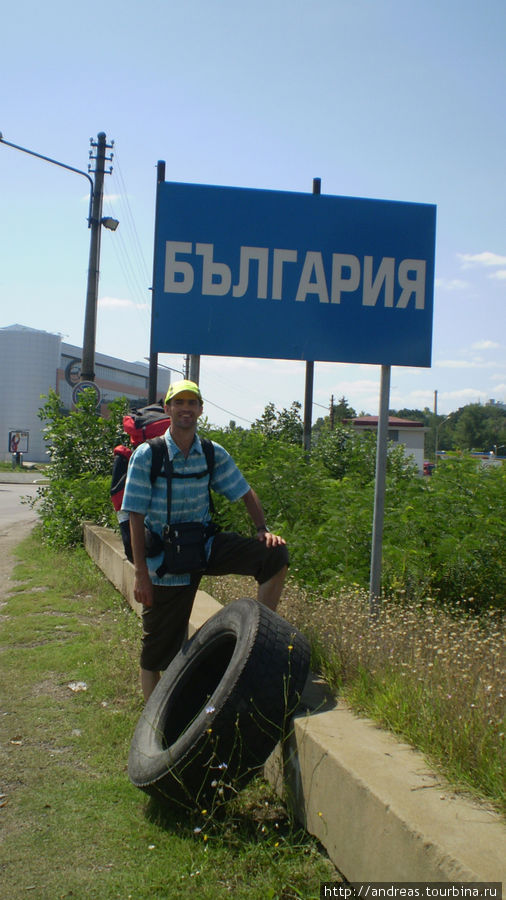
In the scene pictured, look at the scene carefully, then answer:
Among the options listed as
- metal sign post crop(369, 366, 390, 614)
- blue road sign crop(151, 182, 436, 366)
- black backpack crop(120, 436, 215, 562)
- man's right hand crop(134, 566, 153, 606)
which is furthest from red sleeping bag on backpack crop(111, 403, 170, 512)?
metal sign post crop(369, 366, 390, 614)

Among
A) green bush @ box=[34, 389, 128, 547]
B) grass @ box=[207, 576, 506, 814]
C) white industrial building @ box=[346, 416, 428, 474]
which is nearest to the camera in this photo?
grass @ box=[207, 576, 506, 814]

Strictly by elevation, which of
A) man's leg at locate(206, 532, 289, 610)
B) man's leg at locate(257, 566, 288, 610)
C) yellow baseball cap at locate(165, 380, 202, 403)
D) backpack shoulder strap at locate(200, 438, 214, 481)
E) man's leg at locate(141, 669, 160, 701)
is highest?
yellow baseball cap at locate(165, 380, 202, 403)

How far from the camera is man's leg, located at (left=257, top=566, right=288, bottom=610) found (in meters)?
4.04

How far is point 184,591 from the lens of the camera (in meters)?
4.07

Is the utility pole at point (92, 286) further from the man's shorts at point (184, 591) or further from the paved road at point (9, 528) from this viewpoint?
the man's shorts at point (184, 591)

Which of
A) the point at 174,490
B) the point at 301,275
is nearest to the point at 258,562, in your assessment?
the point at 174,490

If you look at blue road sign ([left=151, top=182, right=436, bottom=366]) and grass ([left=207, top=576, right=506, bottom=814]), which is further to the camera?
blue road sign ([left=151, top=182, right=436, bottom=366])

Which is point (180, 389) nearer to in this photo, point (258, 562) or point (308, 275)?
point (258, 562)

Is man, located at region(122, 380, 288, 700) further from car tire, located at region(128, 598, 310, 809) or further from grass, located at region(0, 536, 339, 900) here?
grass, located at region(0, 536, 339, 900)

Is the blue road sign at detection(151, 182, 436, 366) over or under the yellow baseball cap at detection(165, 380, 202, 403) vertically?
over

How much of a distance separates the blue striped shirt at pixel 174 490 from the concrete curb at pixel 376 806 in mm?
1105

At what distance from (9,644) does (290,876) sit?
13.2 ft

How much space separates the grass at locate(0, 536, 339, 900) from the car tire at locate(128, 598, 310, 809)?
0.48 feet

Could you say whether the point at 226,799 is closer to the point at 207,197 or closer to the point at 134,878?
the point at 134,878
